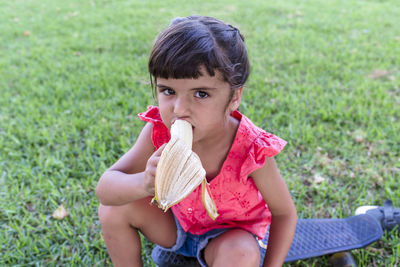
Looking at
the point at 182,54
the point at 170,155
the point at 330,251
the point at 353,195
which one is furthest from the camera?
the point at 353,195

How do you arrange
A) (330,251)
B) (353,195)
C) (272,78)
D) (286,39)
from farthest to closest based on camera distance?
(286,39) < (272,78) < (353,195) < (330,251)

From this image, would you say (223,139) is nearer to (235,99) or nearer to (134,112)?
(235,99)

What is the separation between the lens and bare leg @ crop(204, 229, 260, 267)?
1333mm

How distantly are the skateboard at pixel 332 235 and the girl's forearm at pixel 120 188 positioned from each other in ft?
1.33

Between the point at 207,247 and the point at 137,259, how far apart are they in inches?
12.4

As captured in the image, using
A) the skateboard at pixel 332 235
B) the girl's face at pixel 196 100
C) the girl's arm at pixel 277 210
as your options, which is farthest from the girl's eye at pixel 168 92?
the skateboard at pixel 332 235

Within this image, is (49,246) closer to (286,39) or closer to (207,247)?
(207,247)

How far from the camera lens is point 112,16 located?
5.52m

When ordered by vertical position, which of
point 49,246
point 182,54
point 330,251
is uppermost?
point 182,54

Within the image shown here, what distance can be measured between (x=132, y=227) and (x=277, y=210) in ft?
1.94

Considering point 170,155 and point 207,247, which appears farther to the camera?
point 207,247

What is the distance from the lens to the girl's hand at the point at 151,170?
1.17 meters

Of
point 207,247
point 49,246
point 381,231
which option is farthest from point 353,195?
point 49,246

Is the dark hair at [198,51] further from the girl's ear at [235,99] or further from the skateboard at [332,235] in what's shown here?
Result: the skateboard at [332,235]
